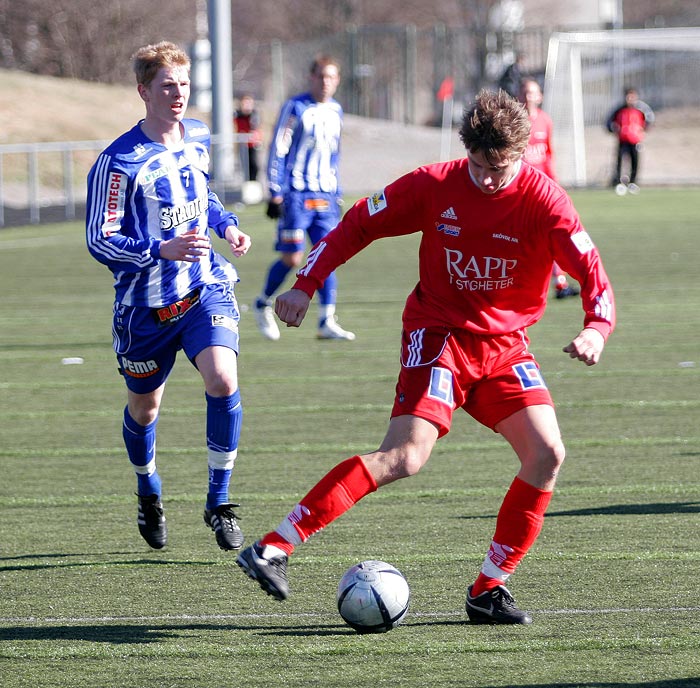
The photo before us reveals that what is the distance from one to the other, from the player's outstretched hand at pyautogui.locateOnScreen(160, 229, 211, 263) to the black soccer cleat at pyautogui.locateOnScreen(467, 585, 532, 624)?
5.24 ft

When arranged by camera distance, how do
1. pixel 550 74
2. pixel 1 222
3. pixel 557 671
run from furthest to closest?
pixel 550 74, pixel 1 222, pixel 557 671

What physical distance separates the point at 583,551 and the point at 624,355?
517 centimetres

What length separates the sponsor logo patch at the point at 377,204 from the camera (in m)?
4.40

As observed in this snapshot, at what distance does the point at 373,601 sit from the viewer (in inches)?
161

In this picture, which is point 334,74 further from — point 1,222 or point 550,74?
point 550,74

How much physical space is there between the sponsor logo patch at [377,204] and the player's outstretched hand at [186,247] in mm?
752

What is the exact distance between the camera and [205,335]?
516 cm

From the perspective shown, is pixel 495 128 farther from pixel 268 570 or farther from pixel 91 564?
pixel 91 564

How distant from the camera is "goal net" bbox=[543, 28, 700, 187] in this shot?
31.6 metres

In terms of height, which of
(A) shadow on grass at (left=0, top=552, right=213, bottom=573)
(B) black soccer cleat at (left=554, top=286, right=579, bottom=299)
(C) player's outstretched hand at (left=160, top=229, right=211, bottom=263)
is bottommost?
(B) black soccer cleat at (left=554, top=286, right=579, bottom=299)

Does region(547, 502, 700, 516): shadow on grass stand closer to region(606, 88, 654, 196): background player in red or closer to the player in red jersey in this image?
the player in red jersey

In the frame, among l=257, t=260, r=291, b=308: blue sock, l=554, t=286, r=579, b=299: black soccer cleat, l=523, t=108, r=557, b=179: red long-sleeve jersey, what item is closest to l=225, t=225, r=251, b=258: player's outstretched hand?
l=257, t=260, r=291, b=308: blue sock

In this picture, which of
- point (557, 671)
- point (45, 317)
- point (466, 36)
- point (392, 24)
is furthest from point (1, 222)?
point (392, 24)

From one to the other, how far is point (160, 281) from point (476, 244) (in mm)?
1448
